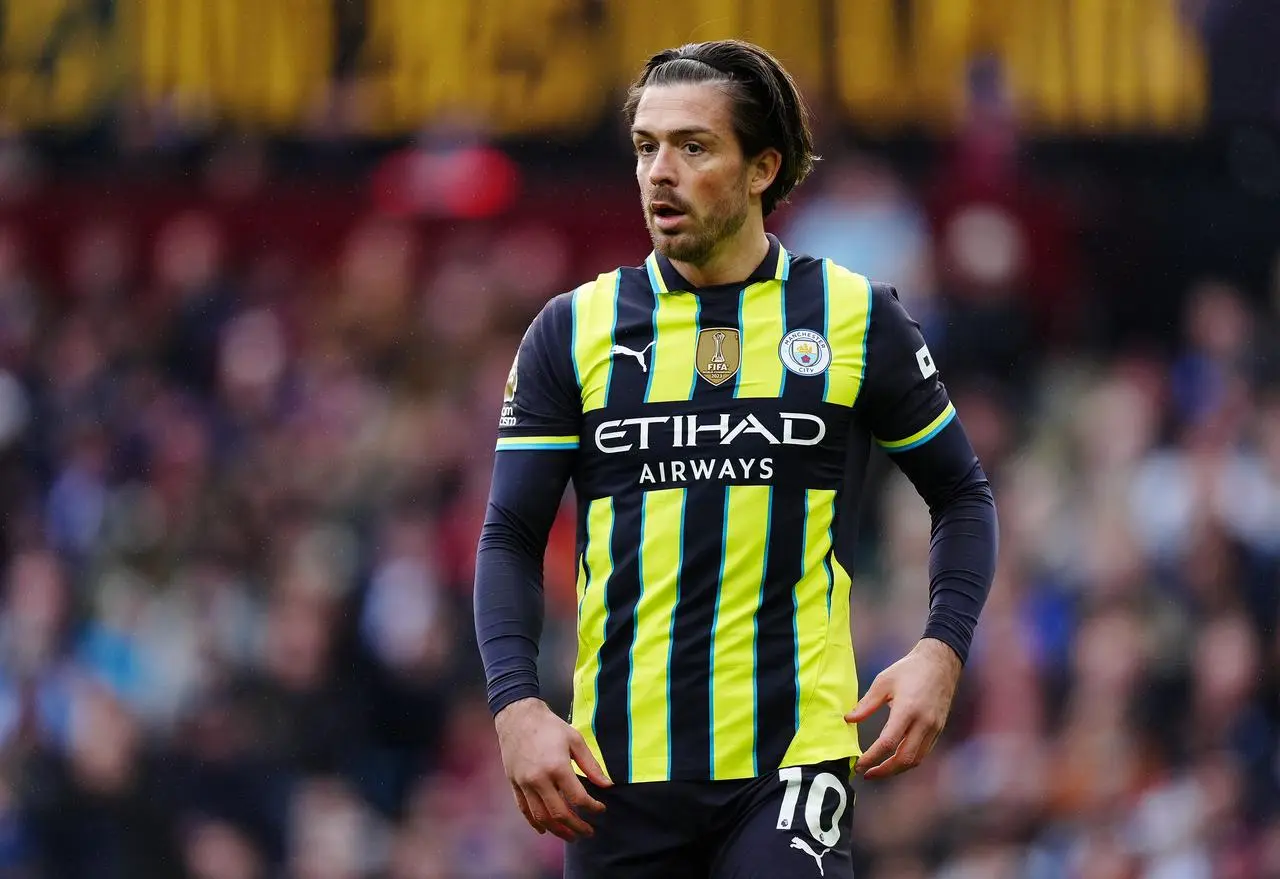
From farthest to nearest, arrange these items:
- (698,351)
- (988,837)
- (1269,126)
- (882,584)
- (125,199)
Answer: (125,199)
(1269,126)
(882,584)
(988,837)
(698,351)

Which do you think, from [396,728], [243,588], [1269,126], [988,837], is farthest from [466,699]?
[1269,126]

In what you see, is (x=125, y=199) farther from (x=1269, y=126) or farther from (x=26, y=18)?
(x=1269, y=126)

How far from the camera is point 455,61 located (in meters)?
12.3

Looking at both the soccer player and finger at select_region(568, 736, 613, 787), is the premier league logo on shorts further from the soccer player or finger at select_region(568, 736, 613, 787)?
finger at select_region(568, 736, 613, 787)

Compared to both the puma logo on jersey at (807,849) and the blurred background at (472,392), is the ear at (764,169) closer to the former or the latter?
the puma logo on jersey at (807,849)

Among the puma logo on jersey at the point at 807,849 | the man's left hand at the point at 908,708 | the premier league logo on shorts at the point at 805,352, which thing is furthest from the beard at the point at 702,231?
the puma logo on jersey at the point at 807,849

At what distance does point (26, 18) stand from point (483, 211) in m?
2.98

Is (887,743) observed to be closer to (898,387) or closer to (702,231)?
(898,387)

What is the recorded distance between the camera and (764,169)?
4.10m

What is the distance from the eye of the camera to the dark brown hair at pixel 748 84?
157 inches

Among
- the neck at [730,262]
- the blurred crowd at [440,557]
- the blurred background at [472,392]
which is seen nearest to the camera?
the neck at [730,262]

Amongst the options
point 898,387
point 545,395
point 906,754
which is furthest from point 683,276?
point 906,754

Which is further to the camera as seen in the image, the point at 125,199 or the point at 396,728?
the point at 125,199

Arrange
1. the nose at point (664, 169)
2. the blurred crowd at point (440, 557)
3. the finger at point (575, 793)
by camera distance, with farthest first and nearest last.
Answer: the blurred crowd at point (440, 557) < the nose at point (664, 169) < the finger at point (575, 793)
